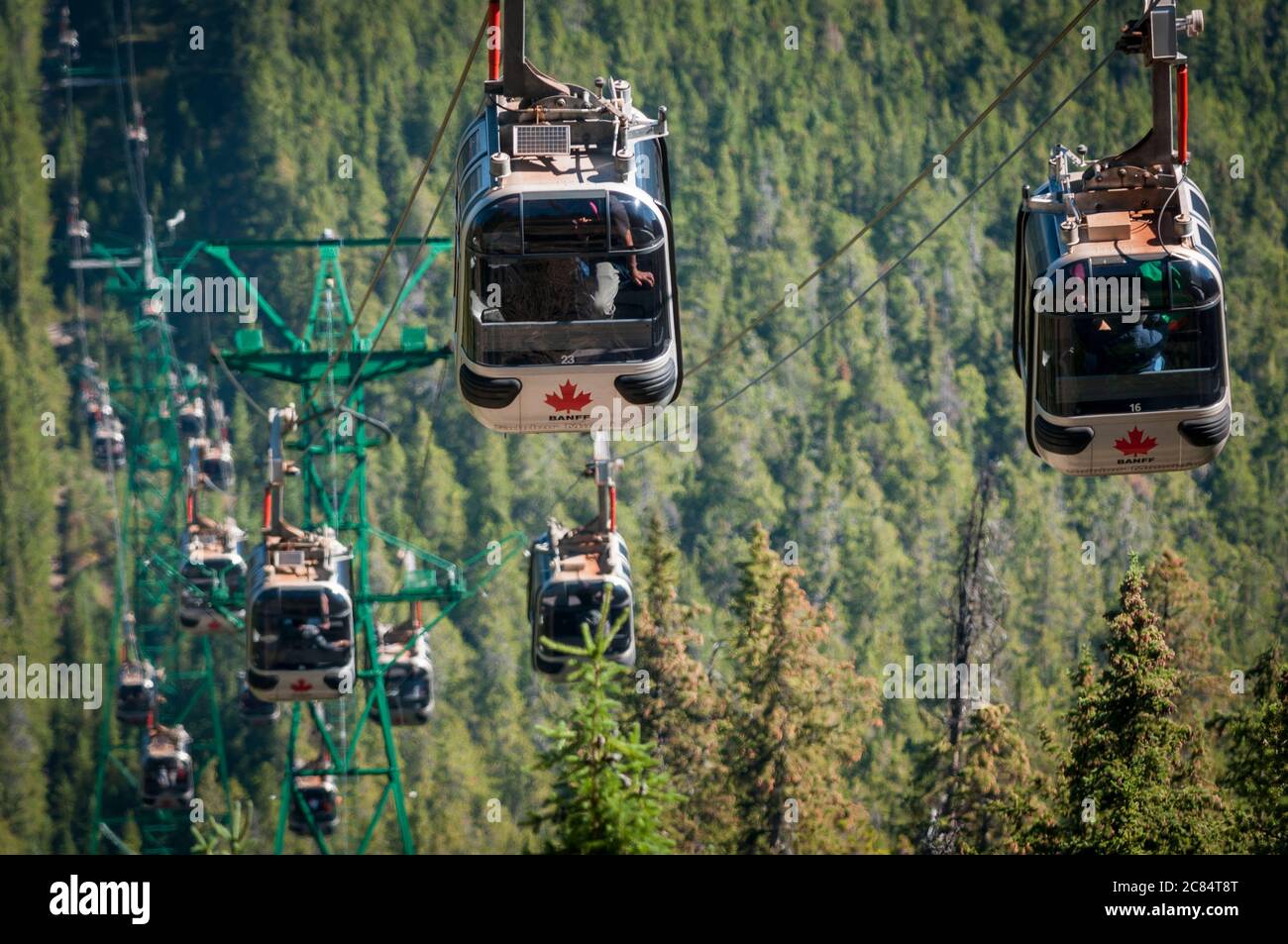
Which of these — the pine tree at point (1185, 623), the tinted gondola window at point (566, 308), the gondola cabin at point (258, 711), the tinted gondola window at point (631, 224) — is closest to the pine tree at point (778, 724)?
the pine tree at point (1185, 623)

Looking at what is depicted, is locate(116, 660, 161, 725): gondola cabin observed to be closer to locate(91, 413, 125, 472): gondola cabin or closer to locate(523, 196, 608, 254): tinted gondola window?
locate(91, 413, 125, 472): gondola cabin

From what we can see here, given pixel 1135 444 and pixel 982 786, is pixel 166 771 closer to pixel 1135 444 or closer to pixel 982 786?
pixel 982 786

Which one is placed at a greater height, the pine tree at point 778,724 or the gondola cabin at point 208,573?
the gondola cabin at point 208,573

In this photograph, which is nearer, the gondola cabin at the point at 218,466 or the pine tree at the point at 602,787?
the pine tree at the point at 602,787

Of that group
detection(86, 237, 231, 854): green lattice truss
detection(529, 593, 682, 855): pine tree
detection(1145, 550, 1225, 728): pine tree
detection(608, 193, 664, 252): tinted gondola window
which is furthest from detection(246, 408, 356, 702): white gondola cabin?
detection(86, 237, 231, 854): green lattice truss

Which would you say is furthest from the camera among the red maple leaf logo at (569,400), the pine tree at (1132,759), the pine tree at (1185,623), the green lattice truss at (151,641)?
the green lattice truss at (151,641)

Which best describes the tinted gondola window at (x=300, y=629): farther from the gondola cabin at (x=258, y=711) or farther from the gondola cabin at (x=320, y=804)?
the gondola cabin at (x=258, y=711)

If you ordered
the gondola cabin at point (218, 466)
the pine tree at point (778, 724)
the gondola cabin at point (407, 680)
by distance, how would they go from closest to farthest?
the gondola cabin at point (407, 680) < the pine tree at point (778, 724) < the gondola cabin at point (218, 466)
